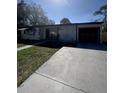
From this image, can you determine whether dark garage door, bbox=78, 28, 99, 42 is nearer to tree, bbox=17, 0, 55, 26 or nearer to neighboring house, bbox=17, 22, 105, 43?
neighboring house, bbox=17, 22, 105, 43

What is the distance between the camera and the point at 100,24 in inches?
456

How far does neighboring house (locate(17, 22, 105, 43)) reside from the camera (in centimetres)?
1218

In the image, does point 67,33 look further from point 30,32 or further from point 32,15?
point 32,15

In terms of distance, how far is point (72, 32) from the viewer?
42.9 feet

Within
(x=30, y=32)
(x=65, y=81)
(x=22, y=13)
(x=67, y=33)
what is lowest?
(x=65, y=81)

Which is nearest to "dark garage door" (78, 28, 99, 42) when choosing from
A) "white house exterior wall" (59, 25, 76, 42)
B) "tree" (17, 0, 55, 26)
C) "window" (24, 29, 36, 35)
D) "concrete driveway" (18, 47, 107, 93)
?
"white house exterior wall" (59, 25, 76, 42)

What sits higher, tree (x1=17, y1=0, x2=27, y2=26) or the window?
tree (x1=17, y1=0, x2=27, y2=26)

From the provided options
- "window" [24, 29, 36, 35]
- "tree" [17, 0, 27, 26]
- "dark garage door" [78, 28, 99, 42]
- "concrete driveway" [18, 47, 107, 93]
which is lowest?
"concrete driveway" [18, 47, 107, 93]

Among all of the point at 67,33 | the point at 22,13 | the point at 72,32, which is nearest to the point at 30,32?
the point at 67,33

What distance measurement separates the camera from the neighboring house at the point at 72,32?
12180 mm

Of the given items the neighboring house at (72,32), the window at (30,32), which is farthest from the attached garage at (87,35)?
the window at (30,32)
